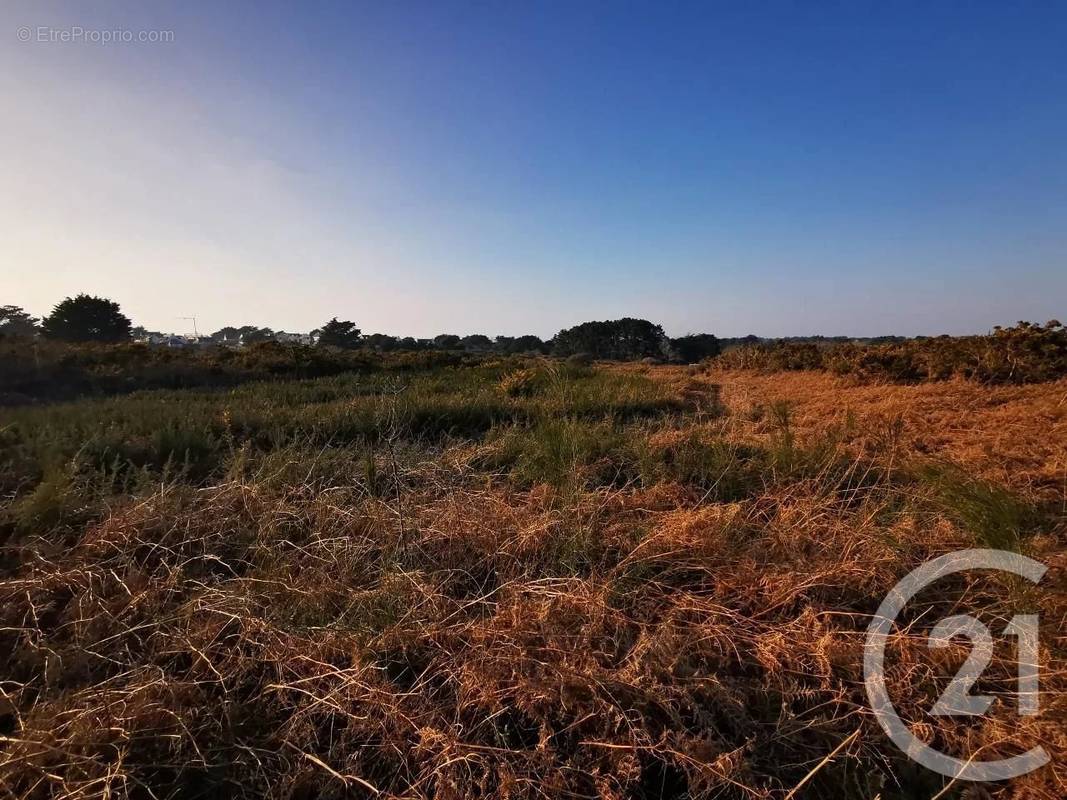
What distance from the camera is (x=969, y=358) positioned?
371 inches

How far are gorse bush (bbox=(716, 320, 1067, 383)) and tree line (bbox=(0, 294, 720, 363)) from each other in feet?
73.6

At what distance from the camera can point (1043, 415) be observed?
19.5 ft

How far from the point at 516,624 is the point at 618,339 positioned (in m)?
46.1

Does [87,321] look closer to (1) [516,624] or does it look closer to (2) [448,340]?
(2) [448,340]

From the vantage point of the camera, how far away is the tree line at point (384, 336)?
117 ft

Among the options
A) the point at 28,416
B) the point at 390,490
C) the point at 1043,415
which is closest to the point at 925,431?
the point at 1043,415

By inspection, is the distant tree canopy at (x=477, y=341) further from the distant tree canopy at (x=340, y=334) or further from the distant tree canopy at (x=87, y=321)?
the distant tree canopy at (x=87, y=321)

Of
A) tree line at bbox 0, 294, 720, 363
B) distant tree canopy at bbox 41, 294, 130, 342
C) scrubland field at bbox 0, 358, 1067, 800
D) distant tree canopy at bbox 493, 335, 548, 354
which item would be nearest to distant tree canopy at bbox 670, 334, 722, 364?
tree line at bbox 0, 294, 720, 363

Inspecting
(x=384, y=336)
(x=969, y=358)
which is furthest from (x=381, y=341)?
(x=969, y=358)

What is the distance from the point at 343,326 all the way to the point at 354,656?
4889cm

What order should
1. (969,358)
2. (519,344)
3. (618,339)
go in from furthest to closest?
(519,344) → (618,339) → (969,358)

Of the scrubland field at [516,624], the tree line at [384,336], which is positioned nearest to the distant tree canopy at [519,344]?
the tree line at [384,336]

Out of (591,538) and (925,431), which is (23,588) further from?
(925,431)

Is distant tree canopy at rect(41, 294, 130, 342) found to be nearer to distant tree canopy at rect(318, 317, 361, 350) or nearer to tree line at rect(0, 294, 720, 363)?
tree line at rect(0, 294, 720, 363)
